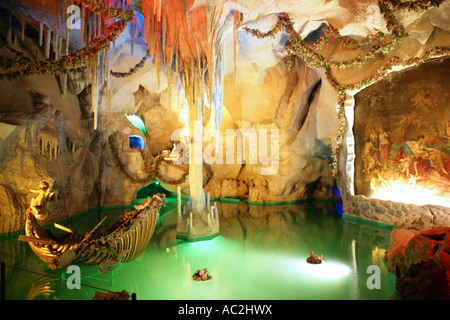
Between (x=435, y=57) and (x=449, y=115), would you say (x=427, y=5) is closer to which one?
(x=435, y=57)

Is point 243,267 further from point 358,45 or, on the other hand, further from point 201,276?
point 358,45

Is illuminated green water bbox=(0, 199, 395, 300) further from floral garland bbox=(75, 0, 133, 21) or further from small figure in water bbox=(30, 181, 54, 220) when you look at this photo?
floral garland bbox=(75, 0, 133, 21)

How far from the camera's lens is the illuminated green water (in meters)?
4.43

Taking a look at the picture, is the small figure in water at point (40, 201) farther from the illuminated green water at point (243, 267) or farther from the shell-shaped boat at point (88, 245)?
the illuminated green water at point (243, 267)

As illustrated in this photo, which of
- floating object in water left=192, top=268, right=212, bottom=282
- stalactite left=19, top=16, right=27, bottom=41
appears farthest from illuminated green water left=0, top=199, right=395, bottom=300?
stalactite left=19, top=16, right=27, bottom=41

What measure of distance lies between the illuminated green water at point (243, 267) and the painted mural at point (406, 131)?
182cm

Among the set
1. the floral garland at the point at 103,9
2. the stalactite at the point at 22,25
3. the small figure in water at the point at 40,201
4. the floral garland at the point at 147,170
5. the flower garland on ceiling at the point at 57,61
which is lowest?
the small figure in water at the point at 40,201

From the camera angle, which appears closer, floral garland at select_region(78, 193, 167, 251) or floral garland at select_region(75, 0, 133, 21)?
floral garland at select_region(78, 193, 167, 251)

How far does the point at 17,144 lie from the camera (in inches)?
306

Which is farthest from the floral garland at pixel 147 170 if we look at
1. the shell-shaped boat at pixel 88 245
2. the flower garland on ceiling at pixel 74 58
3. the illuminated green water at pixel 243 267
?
the shell-shaped boat at pixel 88 245

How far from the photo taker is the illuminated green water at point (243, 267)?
4430mm

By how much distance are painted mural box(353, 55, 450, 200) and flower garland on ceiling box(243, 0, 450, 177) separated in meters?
0.77

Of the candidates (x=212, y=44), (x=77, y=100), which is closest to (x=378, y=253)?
(x=212, y=44)

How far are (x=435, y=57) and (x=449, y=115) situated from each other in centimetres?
163
